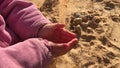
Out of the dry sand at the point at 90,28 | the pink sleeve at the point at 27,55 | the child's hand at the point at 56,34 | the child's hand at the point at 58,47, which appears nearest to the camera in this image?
the pink sleeve at the point at 27,55

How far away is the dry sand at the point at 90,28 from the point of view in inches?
A: 60.7

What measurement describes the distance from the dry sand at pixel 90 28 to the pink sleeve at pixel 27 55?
28 centimetres

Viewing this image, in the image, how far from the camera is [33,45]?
1247 millimetres

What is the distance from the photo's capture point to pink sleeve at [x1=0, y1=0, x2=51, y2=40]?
1405mm

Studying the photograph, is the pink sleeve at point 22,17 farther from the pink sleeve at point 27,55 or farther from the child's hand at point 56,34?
the pink sleeve at point 27,55

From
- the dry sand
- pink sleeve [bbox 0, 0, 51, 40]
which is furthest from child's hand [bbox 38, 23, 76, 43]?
the dry sand

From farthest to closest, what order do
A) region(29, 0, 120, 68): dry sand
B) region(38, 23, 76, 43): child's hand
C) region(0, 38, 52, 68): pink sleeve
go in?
1. region(29, 0, 120, 68): dry sand
2. region(38, 23, 76, 43): child's hand
3. region(0, 38, 52, 68): pink sleeve

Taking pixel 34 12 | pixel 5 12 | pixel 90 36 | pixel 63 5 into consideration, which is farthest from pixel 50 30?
pixel 63 5

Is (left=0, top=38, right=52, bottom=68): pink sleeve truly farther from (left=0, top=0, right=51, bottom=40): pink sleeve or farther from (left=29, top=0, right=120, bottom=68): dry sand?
(left=29, top=0, right=120, bottom=68): dry sand

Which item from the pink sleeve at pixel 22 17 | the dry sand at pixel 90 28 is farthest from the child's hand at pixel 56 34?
the dry sand at pixel 90 28

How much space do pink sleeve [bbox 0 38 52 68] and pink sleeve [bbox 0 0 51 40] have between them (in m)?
0.15

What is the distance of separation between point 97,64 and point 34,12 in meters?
0.42

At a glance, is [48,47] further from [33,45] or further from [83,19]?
[83,19]

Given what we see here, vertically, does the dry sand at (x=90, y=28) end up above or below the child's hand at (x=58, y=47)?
below
